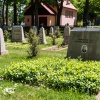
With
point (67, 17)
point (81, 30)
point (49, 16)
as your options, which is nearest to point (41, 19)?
point (49, 16)

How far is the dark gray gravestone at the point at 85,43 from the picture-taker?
927 centimetres

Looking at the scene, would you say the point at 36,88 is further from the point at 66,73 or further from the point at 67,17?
the point at 67,17

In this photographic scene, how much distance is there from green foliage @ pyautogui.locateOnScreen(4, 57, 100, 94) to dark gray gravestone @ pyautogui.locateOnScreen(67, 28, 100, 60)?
2.41 meters

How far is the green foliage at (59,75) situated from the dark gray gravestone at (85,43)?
2.41m

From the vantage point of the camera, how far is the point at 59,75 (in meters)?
5.93

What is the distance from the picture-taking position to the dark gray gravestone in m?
9.27

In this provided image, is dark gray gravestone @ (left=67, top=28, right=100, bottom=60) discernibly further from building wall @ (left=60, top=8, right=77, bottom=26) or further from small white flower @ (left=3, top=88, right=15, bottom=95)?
building wall @ (left=60, top=8, right=77, bottom=26)

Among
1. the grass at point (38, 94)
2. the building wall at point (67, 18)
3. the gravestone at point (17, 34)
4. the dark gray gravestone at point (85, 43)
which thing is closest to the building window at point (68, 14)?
the building wall at point (67, 18)

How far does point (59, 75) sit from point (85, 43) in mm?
3772

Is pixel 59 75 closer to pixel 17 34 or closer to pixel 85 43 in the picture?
pixel 85 43

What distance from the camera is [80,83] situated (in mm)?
5402

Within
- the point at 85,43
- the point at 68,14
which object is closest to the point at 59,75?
the point at 85,43

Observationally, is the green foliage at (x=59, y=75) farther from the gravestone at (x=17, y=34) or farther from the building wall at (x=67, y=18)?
the building wall at (x=67, y=18)

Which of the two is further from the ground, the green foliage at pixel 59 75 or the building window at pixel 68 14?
the building window at pixel 68 14
